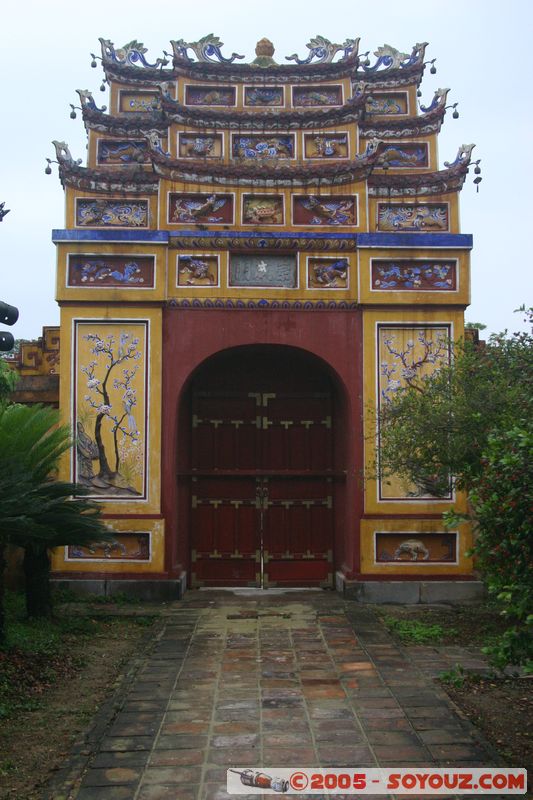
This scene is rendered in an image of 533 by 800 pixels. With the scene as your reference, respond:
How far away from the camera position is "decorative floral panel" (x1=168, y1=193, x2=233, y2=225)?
1146cm

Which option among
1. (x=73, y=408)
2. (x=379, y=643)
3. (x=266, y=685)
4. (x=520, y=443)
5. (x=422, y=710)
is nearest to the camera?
(x=520, y=443)

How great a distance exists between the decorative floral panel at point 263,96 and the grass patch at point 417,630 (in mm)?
8490

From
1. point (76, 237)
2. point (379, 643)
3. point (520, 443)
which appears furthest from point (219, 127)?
point (520, 443)

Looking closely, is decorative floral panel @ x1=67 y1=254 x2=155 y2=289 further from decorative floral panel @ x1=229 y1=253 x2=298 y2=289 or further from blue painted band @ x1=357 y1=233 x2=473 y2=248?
blue painted band @ x1=357 y1=233 x2=473 y2=248

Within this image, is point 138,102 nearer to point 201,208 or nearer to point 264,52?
point 264,52

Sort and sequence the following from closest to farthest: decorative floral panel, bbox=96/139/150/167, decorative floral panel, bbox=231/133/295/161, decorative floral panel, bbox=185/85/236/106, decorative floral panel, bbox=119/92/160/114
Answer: decorative floral panel, bbox=231/133/295/161, decorative floral panel, bbox=96/139/150/167, decorative floral panel, bbox=185/85/236/106, decorative floral panel, bbox=119/92/160/114

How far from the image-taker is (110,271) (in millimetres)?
11266

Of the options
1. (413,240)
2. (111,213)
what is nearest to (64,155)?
(111,213)

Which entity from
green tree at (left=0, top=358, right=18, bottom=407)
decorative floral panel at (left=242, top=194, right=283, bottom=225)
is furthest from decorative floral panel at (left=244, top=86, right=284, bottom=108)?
green tree at (left=0, top=358, right=18, bottom=407)

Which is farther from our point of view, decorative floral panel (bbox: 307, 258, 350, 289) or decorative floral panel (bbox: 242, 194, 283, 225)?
decorative floral panel (bbox: 242, 194, 283, 225)

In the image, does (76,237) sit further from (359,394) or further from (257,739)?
(257,739)

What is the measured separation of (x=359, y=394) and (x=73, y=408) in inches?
165

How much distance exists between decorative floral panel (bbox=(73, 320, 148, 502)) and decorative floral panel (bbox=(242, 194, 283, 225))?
91.4 inches

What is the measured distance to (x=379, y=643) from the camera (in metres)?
8.51
